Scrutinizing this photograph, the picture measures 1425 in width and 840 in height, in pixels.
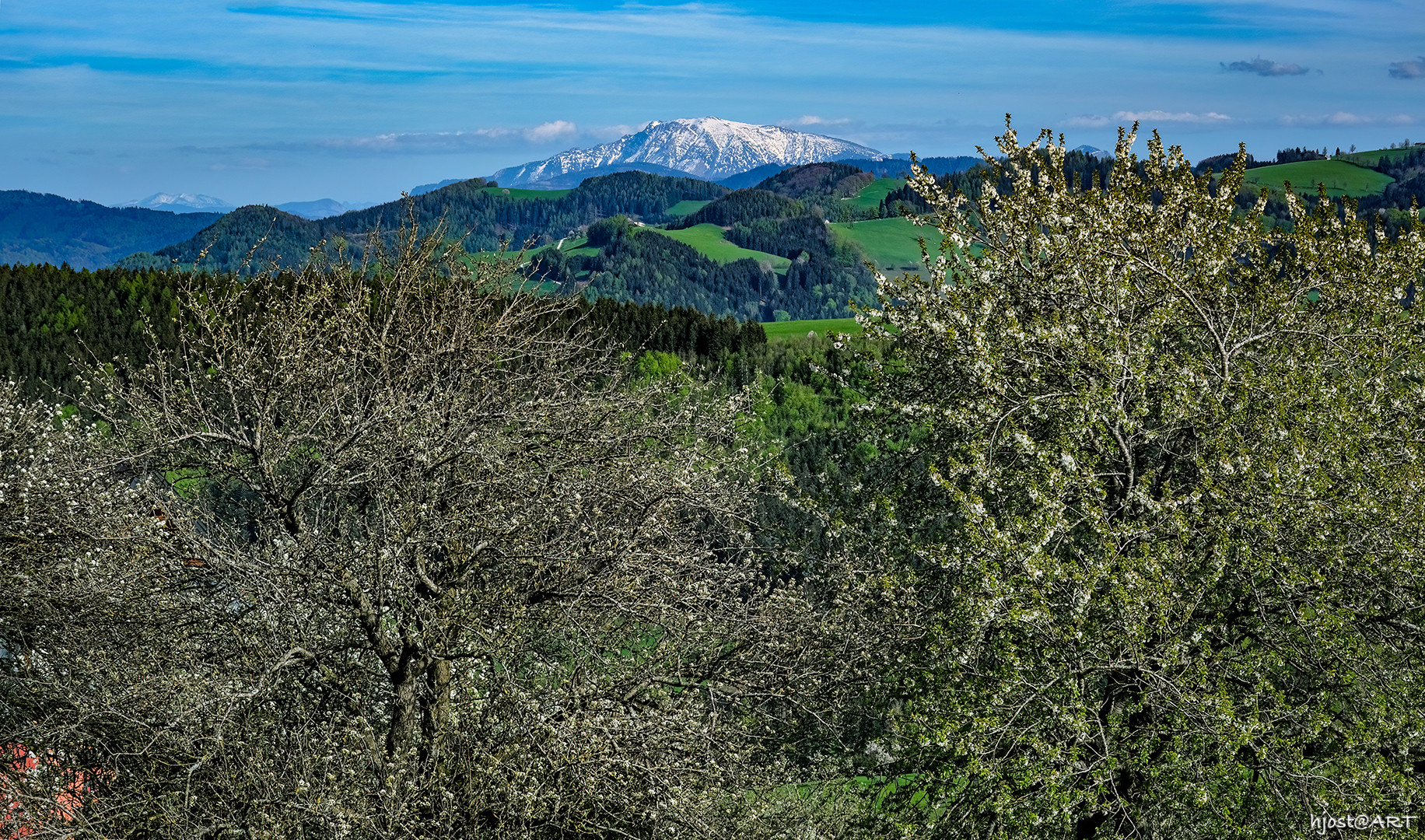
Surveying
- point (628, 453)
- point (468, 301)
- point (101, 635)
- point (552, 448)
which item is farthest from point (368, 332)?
point (101, 635)

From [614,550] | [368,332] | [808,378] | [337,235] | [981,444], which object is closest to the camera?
[981,444]

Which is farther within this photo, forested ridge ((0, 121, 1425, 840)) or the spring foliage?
forested ridge ((0, 121, 1425, 840))

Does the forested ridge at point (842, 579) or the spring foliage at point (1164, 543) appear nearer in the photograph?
the spring foliage at point (1164, 543)

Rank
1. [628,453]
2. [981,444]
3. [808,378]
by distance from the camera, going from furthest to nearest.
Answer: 1. [808,378]
2. [628,453]
3. [981,444]

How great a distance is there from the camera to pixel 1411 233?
1168 centimetres

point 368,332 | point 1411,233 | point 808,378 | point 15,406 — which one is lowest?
point 808,378

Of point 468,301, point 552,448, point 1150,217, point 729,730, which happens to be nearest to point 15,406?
point 468,301

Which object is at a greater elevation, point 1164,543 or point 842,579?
point 1164,543

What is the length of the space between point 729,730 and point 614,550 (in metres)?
2.51

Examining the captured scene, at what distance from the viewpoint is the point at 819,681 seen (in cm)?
1272

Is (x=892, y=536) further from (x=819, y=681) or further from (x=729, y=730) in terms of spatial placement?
(x=729, y=730)

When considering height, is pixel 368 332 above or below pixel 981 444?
above

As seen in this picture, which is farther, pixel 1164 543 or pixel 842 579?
pixel 842 579

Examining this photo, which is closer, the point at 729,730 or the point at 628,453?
the point at 729,730
